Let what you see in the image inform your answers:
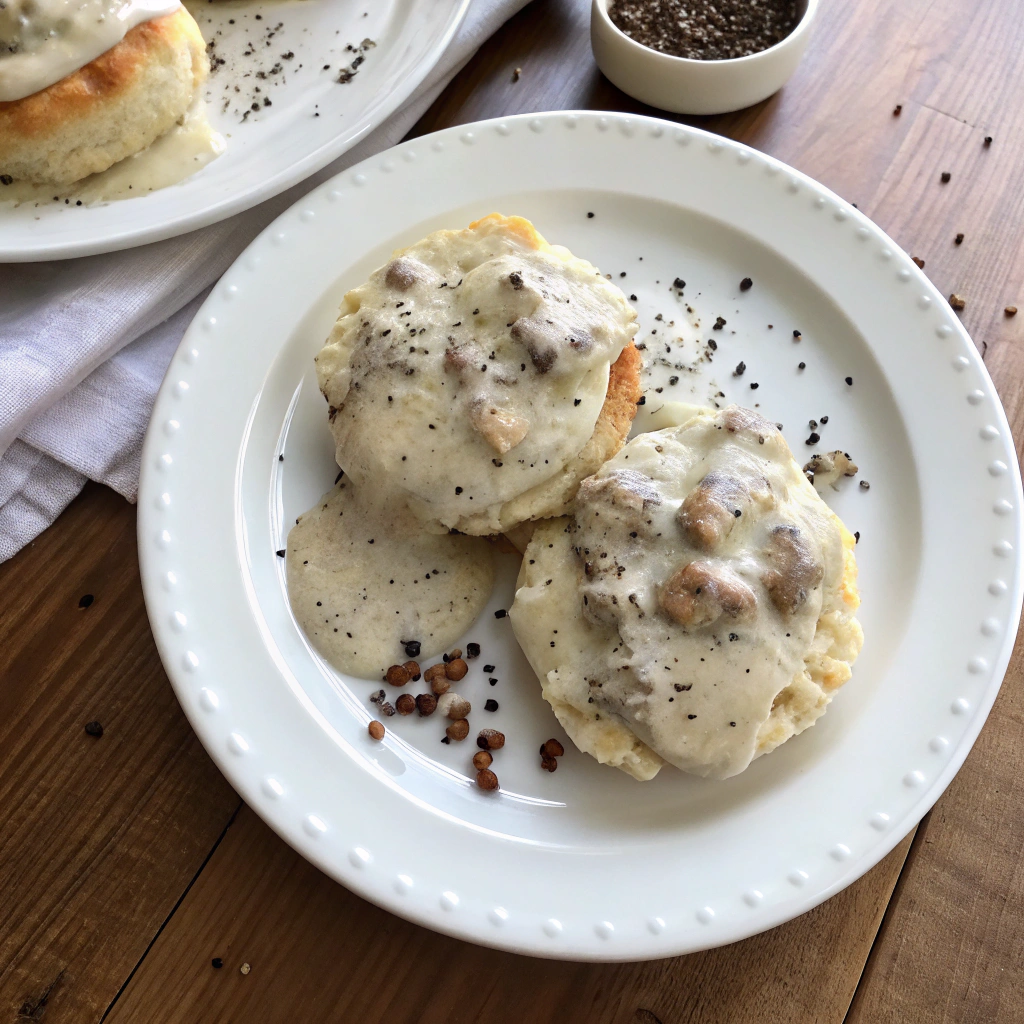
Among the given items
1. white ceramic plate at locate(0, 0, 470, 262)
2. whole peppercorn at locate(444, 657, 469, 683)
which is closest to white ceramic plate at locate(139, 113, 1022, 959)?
→ whole peppercorn at locate(444, 657, 469, 683)

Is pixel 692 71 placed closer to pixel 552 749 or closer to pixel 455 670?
pixel 455 670

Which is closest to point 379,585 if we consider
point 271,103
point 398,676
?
point 398,676

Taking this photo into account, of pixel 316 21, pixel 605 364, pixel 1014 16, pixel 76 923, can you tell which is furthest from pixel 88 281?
pixel 1014 16

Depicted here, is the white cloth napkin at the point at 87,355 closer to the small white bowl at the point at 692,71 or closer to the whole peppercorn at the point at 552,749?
the small white bowl at the point at 692,71

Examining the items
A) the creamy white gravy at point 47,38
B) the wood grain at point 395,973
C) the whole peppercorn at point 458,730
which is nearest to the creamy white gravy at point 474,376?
the whole peppercorn at point 458,730

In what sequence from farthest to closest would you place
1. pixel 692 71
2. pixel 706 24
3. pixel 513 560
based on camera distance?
pixel 706 24 → pixel 692 71 → pixel 513 560
